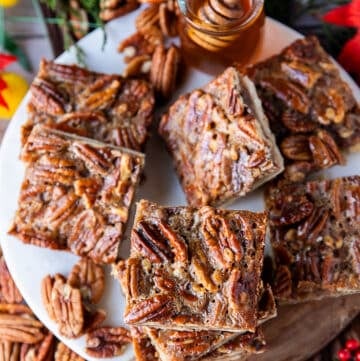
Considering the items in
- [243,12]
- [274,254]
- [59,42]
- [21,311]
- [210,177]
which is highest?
[243,12]

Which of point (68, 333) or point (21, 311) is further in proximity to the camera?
point (21, 311)

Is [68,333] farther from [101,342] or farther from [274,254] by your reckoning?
[274,254]

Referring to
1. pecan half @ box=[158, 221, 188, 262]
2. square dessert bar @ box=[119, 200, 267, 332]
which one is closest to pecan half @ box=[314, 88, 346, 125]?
square dessert bar @ box=[119, 200, 267, 332]

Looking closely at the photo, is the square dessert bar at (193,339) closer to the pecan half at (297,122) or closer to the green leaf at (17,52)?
the pecan half at (297,122)

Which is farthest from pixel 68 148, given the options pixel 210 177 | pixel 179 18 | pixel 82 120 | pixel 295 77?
pixel 295 77

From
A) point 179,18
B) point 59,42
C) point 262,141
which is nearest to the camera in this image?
point 262,141

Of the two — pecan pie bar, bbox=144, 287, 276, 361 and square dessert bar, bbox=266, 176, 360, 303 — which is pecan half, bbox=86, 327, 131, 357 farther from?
square dessert bar, bbox=266, 176, 360, 303

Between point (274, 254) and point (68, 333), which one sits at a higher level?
point (274, 254)
